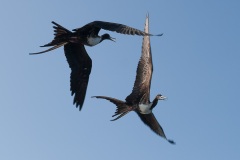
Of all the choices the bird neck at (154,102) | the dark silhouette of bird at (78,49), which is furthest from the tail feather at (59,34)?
the bird neck at (154,102)

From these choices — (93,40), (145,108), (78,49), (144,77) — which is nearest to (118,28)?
(93,40)

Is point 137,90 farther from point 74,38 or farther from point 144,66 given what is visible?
point 74,38

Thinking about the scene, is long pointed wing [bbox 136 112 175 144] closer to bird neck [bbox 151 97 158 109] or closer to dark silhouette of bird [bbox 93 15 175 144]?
dark silhouette of bird [bbox 93 15 175 144]

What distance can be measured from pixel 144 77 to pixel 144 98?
2.66ft

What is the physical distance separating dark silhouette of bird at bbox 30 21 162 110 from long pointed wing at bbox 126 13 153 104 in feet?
4.65

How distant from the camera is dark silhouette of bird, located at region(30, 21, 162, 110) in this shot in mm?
14820

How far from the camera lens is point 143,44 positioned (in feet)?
57.0

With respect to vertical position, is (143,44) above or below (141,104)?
above

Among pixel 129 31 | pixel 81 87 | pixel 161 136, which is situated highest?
pixel 129 31

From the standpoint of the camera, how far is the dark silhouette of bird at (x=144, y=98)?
16016 mm

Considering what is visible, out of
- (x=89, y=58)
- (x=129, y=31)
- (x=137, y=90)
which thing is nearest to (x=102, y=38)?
(x=89, y=58)

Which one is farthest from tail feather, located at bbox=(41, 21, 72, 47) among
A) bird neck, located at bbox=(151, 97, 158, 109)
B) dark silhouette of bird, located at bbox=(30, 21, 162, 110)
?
bird neck, located at bbox=(151, 97, 158, 109)

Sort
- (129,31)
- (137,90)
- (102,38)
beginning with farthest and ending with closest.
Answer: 1. (137,90)
2. (102,38)
3. (129,31)

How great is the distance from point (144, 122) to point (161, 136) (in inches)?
25.3
